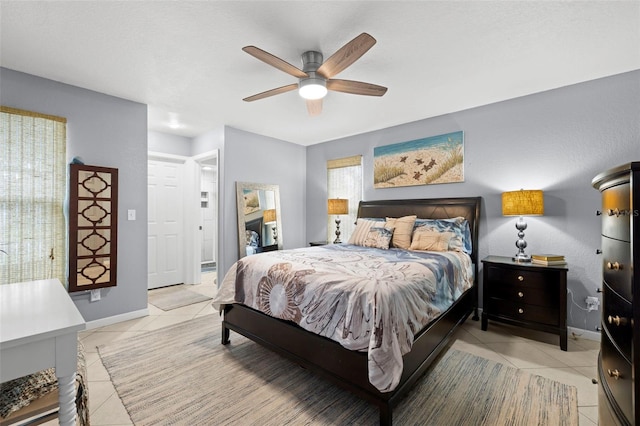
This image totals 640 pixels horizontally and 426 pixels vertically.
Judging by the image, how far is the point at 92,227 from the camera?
120 inches

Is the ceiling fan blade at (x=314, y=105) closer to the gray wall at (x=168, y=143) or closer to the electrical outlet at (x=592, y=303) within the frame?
the gray wall at (x=168, y=143)

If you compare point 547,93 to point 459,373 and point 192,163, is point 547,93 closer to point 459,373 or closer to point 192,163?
point 459,373

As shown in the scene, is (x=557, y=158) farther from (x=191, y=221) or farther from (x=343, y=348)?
(x=191, y=221)

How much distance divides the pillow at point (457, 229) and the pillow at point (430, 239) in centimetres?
6

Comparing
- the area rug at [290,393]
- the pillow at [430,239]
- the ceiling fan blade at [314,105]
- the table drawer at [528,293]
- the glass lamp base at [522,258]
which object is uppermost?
the ceiling fan blade at [314,105]

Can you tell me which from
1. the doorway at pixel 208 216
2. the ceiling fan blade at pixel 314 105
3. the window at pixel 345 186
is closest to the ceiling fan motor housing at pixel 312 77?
the ceiling fan blade at pixel 314 105

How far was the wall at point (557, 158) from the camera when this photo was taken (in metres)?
2.70

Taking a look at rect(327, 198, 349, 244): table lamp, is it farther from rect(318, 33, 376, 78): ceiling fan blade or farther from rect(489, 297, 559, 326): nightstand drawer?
rect(318, 33, 376, 78): ceiling fan blade

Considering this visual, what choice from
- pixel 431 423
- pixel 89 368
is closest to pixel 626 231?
pixel 431 423

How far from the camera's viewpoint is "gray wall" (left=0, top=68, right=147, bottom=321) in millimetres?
2770

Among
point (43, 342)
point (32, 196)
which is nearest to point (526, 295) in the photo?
point (43, 342)

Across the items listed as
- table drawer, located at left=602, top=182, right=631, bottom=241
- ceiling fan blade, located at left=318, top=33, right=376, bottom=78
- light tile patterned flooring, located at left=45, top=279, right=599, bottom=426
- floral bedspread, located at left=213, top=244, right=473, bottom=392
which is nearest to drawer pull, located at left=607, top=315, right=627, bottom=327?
table drawer, located at left=602, top=182, right=631, bottom=241

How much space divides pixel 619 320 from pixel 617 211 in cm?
42

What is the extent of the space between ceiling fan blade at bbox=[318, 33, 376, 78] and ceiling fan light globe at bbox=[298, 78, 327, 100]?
0.08m
